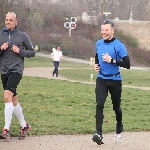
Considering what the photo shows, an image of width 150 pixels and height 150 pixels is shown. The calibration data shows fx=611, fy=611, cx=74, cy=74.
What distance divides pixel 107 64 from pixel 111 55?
0.14 metres

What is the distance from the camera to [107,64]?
8.69m

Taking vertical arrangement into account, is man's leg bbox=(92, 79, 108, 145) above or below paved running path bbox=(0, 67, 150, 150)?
→ above

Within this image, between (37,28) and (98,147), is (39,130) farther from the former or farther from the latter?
(37,28)

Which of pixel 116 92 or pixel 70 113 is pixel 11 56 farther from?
pixel 70 113

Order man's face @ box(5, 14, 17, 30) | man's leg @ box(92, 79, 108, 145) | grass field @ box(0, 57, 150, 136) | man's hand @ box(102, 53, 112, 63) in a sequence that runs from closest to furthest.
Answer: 1. man's hand @ box(102, 53, 112, 63)
2. man's leg @ box(92, 79, 108, 145)
3. man's face @ box(5, 14, 17, 30)
4. grass field @ box(0, 57, 150, 136)

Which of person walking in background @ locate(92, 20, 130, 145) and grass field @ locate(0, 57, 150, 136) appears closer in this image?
person walking in background @ locate(92, 20, 130, 145)

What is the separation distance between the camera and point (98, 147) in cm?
→ 847

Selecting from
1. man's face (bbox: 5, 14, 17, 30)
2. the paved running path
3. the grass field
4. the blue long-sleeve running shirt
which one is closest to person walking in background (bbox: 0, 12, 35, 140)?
man's face (bbox: 5, 14, 17, 30)

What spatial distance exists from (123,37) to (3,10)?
140ft

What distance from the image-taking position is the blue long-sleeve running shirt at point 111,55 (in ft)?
28.4

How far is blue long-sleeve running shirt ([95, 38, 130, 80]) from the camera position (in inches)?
341

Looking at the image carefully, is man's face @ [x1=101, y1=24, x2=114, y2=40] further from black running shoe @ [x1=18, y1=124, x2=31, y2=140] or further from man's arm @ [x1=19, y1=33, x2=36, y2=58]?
black running shoe @ [x1=18, y1=124, x2=31, y2=140]

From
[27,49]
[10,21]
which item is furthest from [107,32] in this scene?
[10,21]

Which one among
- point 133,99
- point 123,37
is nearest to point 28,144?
point 133,99
